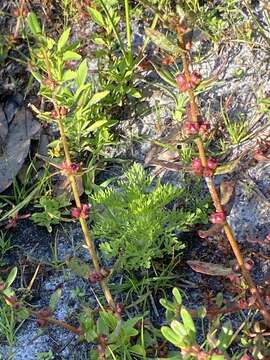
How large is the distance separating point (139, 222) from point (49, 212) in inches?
16.9

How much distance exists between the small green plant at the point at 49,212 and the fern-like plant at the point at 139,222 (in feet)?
0.70

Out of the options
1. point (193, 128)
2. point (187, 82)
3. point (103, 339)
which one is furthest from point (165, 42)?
point (103, 339)

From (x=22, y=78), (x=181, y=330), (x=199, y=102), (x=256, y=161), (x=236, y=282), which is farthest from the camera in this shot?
(x=22, y=78)

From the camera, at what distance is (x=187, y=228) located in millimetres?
2492

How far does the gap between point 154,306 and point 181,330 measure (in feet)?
1.92

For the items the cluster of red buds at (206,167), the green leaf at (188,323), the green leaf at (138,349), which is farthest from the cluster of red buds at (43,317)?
the cluster of red buds at (206,167)

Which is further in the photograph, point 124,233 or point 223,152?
point 223,152

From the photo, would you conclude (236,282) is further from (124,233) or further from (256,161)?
(256,161)

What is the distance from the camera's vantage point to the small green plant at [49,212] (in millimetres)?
2609

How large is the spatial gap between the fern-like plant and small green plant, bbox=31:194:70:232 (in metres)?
0.21

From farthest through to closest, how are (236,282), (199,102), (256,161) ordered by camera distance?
(199,102) < (256,161) < (236,282)

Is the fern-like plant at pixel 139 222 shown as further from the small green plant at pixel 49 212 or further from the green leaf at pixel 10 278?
the green leaf at pixel 10 278

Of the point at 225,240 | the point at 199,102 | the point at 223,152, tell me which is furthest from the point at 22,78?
→ the point at 225,240

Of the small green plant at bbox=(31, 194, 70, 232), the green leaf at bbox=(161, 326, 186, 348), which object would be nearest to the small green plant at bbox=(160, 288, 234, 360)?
the green leaf at bbox=(161, 326, 186, 348)
